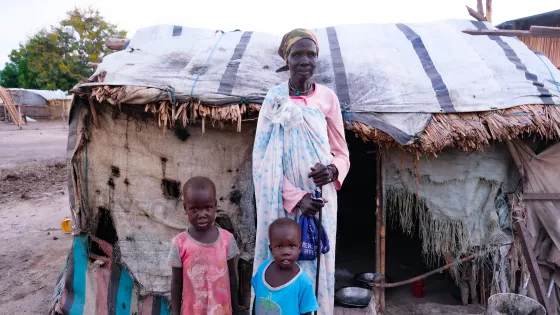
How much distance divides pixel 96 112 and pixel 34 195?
5.62 meters

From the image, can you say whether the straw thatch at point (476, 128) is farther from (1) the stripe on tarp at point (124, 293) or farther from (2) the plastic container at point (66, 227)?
(2) the plastic container at point (66, 227)

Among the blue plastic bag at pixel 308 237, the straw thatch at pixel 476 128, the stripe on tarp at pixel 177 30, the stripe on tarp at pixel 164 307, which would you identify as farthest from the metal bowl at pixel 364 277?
the stripe on tarp at pixel 177 30

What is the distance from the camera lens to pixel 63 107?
24.2 m

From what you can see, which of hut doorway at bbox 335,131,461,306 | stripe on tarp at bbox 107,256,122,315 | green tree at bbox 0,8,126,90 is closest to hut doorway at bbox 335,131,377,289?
hut doorway at bbox 335,131,461,306

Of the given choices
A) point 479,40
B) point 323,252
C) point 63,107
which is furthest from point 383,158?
point 63,107

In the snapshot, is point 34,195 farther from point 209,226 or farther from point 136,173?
point 209,226

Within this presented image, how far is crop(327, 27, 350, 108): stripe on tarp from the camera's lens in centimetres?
319

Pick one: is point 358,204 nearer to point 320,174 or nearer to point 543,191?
point 543,191

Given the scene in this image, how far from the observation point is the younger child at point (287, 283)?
6.61ft

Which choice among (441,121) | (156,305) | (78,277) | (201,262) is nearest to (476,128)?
(441,121)

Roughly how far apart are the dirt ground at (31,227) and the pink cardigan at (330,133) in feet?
10.8

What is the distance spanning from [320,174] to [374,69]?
5.34ft

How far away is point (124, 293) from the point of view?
3.57 m

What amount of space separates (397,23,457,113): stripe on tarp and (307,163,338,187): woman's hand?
1.38 m
